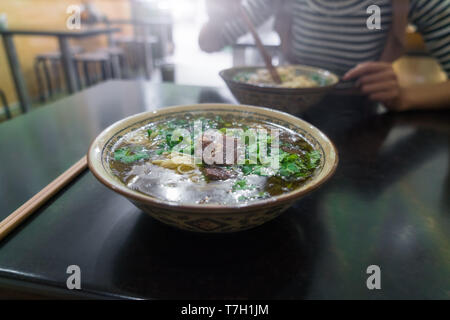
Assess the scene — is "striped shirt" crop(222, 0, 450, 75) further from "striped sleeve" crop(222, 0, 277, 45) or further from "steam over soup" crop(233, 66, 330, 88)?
"steam over soup" crop(233, 66, 330, 88)

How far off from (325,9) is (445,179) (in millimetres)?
1598

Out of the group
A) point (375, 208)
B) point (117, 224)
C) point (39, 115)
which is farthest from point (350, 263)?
point (39, 115)

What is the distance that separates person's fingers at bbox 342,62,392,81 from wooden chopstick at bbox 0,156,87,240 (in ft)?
4.48

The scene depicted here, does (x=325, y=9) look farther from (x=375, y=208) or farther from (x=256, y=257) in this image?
(x=256, y=257)

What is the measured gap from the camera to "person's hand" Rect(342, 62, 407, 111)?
1651 millimetres

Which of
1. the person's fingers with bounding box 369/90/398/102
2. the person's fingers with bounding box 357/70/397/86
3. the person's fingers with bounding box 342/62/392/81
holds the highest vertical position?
the person's fingers with bounding box 342/62/392/81

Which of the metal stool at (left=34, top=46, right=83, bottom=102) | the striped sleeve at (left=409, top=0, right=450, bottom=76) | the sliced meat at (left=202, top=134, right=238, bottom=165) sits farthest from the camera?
the metal stool at (left=34, top=46, right=83, bottom=102)

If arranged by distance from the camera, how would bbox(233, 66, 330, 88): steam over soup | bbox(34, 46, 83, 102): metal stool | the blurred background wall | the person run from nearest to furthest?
bbox(233, 66, 330, 88): steam over soup
the person
the blurred background wall
bbox(34, 46, 83, 102): metal stool

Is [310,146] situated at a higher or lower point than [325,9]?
lower

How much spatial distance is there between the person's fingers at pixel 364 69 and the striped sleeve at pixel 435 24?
0.57 m

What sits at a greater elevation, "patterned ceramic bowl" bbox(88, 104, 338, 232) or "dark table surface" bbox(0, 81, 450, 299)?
"patterned ceramic bowl" bbox(88, 104, 338, 232)

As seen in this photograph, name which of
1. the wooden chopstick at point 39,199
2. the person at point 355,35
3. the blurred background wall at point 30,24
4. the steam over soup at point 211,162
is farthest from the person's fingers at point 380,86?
the blurred background wall at point 30,24

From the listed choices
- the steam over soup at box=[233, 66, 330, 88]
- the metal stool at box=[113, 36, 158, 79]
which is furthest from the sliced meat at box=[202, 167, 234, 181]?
the metal stool at box=[113, 36, 158, 79]

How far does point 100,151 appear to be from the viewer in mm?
777
